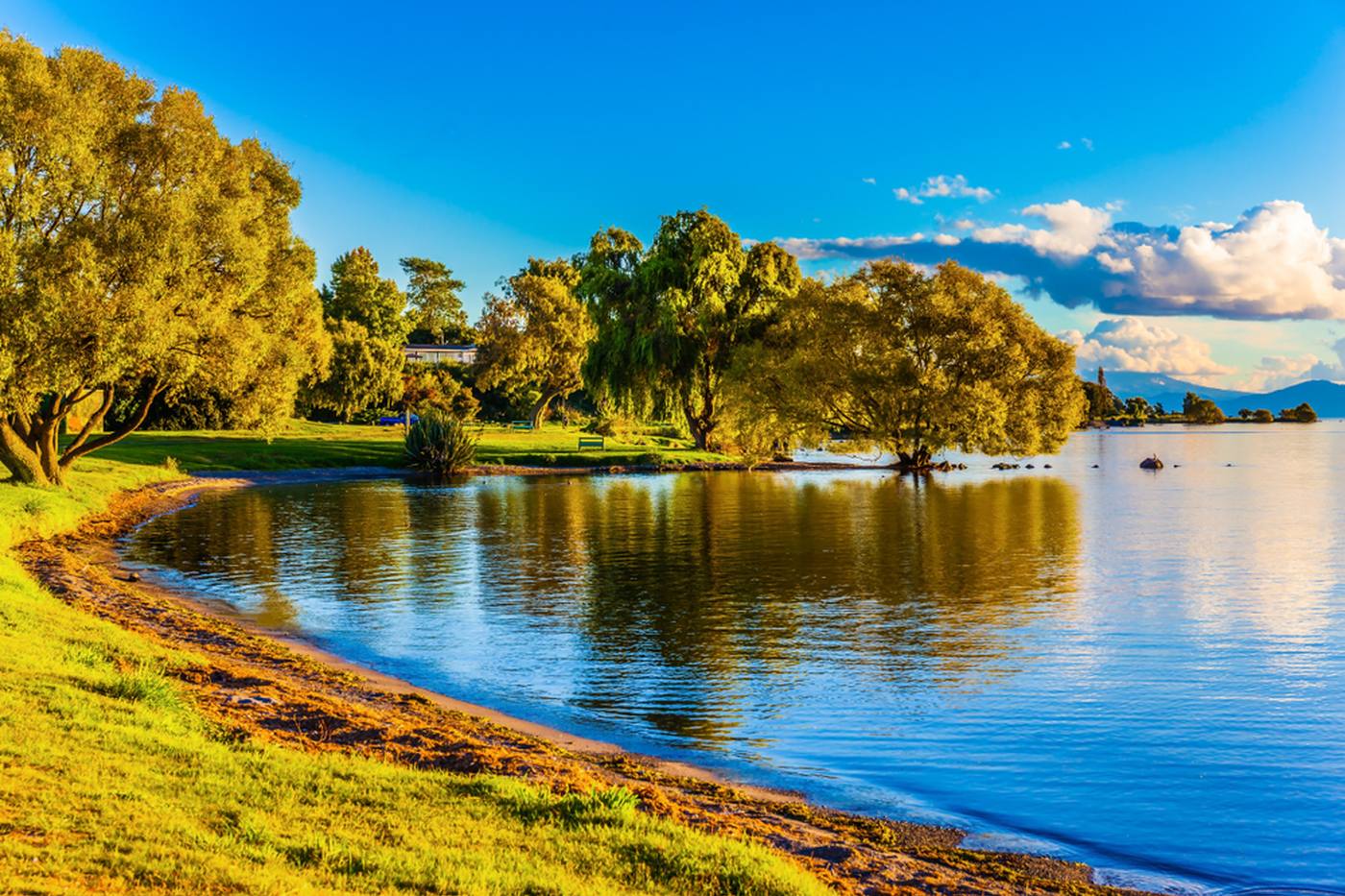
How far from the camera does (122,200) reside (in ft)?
123

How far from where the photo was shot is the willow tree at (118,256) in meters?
33.5

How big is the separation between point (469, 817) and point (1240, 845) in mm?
8017

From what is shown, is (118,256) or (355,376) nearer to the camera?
(118,256)

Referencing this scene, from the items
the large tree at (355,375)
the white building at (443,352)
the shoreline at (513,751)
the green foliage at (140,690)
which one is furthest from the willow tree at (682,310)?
the white building at (443,352)

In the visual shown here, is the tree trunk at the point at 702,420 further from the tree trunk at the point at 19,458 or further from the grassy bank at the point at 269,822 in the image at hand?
the grassy bank at the point at 269,822

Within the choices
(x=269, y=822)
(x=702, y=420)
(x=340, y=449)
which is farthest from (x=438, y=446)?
(x=269, y=822)

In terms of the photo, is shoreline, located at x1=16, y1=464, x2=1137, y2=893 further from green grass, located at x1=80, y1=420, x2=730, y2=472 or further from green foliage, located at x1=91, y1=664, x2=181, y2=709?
green grass, located at x1=80, y1=420, x2=730, y2=472

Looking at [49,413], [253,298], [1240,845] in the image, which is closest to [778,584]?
[1240,845]

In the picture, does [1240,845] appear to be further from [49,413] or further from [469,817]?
[49,413]

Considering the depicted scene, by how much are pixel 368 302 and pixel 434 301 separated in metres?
51.0

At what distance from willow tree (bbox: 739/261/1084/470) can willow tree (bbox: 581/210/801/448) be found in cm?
461

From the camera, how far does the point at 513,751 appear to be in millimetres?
12375

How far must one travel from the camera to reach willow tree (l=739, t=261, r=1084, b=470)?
72.8 m

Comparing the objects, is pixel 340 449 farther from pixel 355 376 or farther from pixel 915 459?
pixel 915 459
